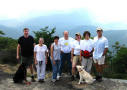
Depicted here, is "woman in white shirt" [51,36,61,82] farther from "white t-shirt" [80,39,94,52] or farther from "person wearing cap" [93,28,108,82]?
"person wearing cap" [93,28,108,82]

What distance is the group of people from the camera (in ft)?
24.1

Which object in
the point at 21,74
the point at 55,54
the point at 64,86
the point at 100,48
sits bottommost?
the point at 64,86

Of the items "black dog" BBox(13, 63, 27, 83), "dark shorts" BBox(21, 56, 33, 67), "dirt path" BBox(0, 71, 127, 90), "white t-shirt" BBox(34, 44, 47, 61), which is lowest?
"dirt path" BBox(0, 71, 127, 90)

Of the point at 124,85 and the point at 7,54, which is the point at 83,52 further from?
the point at 7,54

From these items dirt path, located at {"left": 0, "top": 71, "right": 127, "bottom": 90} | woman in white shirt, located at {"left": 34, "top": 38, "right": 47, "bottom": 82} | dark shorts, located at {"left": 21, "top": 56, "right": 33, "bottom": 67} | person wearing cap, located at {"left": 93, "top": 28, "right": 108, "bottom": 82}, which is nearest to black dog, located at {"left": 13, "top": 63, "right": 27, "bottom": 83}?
dark shorts, located at {"left": 21, "top": 56, "right": 33, "bottom": 67}

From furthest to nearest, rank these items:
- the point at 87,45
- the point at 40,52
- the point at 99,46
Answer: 1. the point at 40,52
2. the point at 87,45
3. the point at 99,46

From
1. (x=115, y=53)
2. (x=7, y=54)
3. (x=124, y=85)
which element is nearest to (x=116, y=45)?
(x=115, y=53)

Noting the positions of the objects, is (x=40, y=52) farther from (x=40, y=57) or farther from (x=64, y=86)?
(x=64, y=86)

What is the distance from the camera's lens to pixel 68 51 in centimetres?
775

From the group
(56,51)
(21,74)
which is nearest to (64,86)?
(56,51)

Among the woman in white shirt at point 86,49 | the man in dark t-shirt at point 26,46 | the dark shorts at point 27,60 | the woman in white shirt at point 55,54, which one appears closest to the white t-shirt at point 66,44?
the woman in white shirt at point 55,54

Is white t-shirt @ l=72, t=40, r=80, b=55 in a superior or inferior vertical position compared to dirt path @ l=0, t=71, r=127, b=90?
superior

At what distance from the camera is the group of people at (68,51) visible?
290 inches

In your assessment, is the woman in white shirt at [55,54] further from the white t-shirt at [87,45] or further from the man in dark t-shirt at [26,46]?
the white t-shirt at [87,45]
